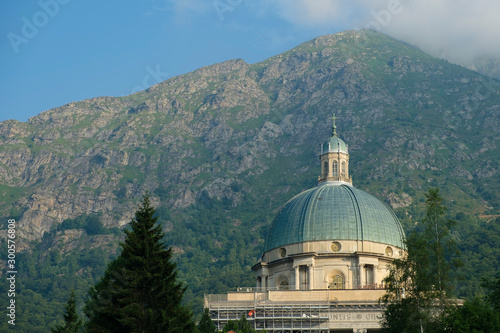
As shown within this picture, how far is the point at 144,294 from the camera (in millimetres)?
51344

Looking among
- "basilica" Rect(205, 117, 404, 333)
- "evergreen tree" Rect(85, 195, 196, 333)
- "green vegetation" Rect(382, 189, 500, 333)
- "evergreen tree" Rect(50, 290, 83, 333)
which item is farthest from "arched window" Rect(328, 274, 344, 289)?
"evergreen tree" Rect(85, 195, 196, 333)

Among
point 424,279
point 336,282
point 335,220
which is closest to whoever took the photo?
point 424,279

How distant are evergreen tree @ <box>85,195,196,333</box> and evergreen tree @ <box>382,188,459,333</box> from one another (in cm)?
1832

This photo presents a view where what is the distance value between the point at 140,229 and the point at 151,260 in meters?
2.26

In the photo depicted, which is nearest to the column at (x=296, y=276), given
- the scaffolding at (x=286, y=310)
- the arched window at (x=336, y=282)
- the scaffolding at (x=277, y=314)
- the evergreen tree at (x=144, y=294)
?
the scaffolding at (x=286, y=310)

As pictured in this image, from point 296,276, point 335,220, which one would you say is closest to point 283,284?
point 296,276

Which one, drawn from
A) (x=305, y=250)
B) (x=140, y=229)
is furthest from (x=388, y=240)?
(x=140, y=229)

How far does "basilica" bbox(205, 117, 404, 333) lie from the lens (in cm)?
8731

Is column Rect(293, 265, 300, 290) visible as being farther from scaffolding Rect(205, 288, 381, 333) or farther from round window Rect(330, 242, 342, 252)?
round window Rect(330, 242, 342, 252)

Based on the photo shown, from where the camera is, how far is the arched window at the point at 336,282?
91.8m

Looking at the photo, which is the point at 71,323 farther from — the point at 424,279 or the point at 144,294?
the point at 424,279

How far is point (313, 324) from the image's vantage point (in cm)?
8744

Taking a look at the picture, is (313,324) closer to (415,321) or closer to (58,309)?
(415,321)

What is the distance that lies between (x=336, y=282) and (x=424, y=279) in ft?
105
